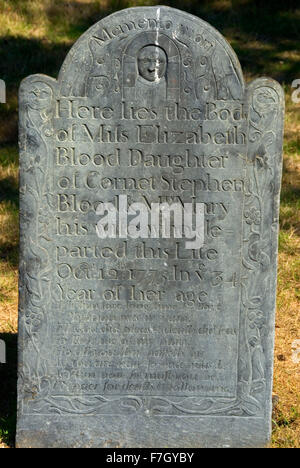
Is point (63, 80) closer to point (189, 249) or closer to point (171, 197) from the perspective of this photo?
point (171, 197)

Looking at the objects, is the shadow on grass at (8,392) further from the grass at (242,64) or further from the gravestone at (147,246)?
the gravestone at (147,246)

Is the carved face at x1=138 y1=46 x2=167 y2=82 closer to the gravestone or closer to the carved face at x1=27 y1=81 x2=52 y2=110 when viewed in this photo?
the gravestone

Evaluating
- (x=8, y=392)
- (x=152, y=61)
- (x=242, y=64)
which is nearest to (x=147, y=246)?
(x=152, y=61)

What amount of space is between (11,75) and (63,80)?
225 inches

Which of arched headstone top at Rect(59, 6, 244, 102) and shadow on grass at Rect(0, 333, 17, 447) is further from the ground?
arched headstone top at Rect(59, 6, 244, 102)

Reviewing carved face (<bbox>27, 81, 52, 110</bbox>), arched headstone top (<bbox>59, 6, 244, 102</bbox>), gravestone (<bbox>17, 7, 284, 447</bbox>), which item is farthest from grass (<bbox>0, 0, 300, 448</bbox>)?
arched headstone top (<bbox>59, 6, 244, 102</bbox>)

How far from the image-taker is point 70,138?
4.01m

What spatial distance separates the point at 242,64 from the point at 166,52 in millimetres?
5858

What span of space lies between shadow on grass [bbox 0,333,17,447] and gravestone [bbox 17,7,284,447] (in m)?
0.21

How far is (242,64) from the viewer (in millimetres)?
9602

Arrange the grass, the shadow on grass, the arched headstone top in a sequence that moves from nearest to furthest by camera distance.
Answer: the arched headstone top
the shadow on grass
the grass

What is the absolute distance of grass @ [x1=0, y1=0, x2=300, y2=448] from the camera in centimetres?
520

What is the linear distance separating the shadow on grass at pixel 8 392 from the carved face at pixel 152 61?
2099 millimetres

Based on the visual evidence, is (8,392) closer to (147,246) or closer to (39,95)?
(147,246)
